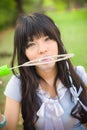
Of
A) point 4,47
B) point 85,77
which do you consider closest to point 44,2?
point 4,47

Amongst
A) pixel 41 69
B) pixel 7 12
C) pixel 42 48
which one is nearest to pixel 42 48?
pixel 42 48

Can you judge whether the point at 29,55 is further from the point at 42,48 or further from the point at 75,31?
the point at 75,31

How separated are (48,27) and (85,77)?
34 centimetres

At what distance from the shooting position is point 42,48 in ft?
4.71

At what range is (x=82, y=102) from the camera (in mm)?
1619

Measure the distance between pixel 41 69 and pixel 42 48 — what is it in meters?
0.11

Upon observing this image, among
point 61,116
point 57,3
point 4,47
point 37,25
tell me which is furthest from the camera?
point 57,3

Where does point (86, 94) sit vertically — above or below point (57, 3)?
below

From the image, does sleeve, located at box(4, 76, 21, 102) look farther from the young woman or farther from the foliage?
the foliage

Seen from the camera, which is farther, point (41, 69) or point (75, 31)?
point (75, 31)

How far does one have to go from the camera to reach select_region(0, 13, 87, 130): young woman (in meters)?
1.51

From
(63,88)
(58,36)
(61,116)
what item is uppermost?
(58,36)

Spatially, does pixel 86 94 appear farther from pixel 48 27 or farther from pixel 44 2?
pixel 44 2

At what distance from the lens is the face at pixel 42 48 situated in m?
1.44
